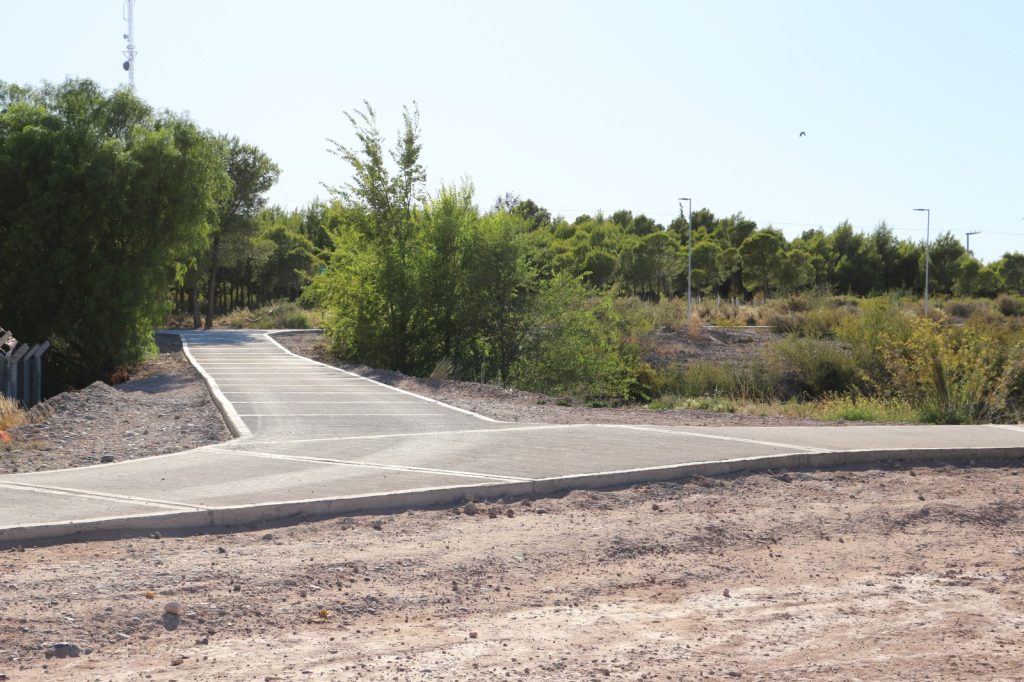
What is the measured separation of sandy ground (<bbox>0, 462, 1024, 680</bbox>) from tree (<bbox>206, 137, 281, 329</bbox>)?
35.0 m

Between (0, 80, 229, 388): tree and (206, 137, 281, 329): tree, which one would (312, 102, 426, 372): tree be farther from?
(206, 137, 281, 329): tree

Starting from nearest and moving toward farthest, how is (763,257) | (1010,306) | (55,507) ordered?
(55,507) → (1010,306) → (763,257)

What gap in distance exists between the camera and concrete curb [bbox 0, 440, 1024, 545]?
741 centimetres

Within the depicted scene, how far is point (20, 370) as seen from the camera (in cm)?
2167

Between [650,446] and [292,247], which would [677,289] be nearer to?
[292,247]

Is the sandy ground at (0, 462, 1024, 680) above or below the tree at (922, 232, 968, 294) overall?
below

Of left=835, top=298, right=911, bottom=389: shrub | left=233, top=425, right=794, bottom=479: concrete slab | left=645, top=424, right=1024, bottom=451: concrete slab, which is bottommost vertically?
left=233, top=425, right=794, bottom=479: concrete slab

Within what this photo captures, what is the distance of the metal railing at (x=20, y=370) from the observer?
66.7 feet

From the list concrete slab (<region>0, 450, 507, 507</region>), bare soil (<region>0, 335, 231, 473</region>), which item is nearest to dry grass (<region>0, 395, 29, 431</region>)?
bare soil (<region>0, 335, 231, 473</region>)

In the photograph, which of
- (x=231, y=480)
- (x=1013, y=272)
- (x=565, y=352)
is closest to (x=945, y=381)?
(x=565, y=352)

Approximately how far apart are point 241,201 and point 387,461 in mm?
33890

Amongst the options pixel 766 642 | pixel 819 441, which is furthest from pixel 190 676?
pixel 819 441

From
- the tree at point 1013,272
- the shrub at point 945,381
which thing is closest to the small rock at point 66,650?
the shrub at point 945,381

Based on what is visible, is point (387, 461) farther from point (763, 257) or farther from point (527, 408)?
point (763, 257)
